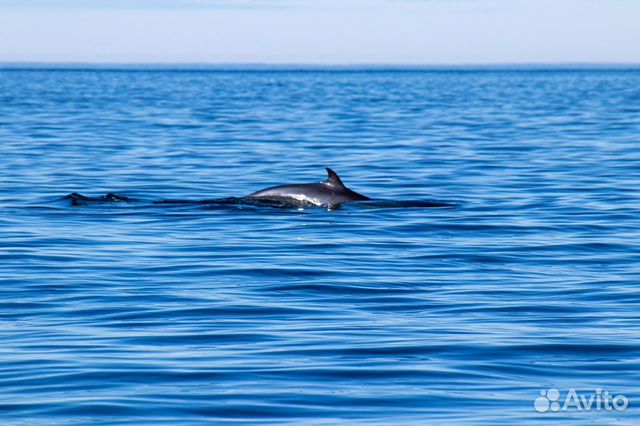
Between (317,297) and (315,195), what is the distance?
733 cm

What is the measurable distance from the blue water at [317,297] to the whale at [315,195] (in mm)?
304

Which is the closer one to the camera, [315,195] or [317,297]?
[317,297]

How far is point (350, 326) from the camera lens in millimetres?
10547

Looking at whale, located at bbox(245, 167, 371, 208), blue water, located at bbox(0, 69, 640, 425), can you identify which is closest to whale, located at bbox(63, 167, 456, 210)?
whale, located at bbox(245, 167, 371, 208)

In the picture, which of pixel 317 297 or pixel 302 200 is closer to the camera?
pixel 317 297

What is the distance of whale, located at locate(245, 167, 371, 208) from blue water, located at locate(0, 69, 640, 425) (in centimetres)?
30

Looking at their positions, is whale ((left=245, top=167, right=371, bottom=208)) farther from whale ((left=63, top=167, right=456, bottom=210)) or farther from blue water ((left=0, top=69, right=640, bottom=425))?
blue water ((left=0, top=69, right=640, bottom=425))

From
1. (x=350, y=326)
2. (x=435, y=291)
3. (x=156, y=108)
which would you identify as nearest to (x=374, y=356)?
(x=350, y=326)

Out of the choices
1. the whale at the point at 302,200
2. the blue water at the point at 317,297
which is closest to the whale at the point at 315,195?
the whale at the point at 302,200

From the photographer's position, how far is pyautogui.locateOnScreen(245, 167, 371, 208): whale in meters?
19.2

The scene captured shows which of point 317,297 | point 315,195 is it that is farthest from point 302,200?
point 317,297

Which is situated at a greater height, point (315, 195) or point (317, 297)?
point (317, 297)

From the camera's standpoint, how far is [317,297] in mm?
12023

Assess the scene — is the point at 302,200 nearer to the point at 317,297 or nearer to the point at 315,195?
the point at 315,195
